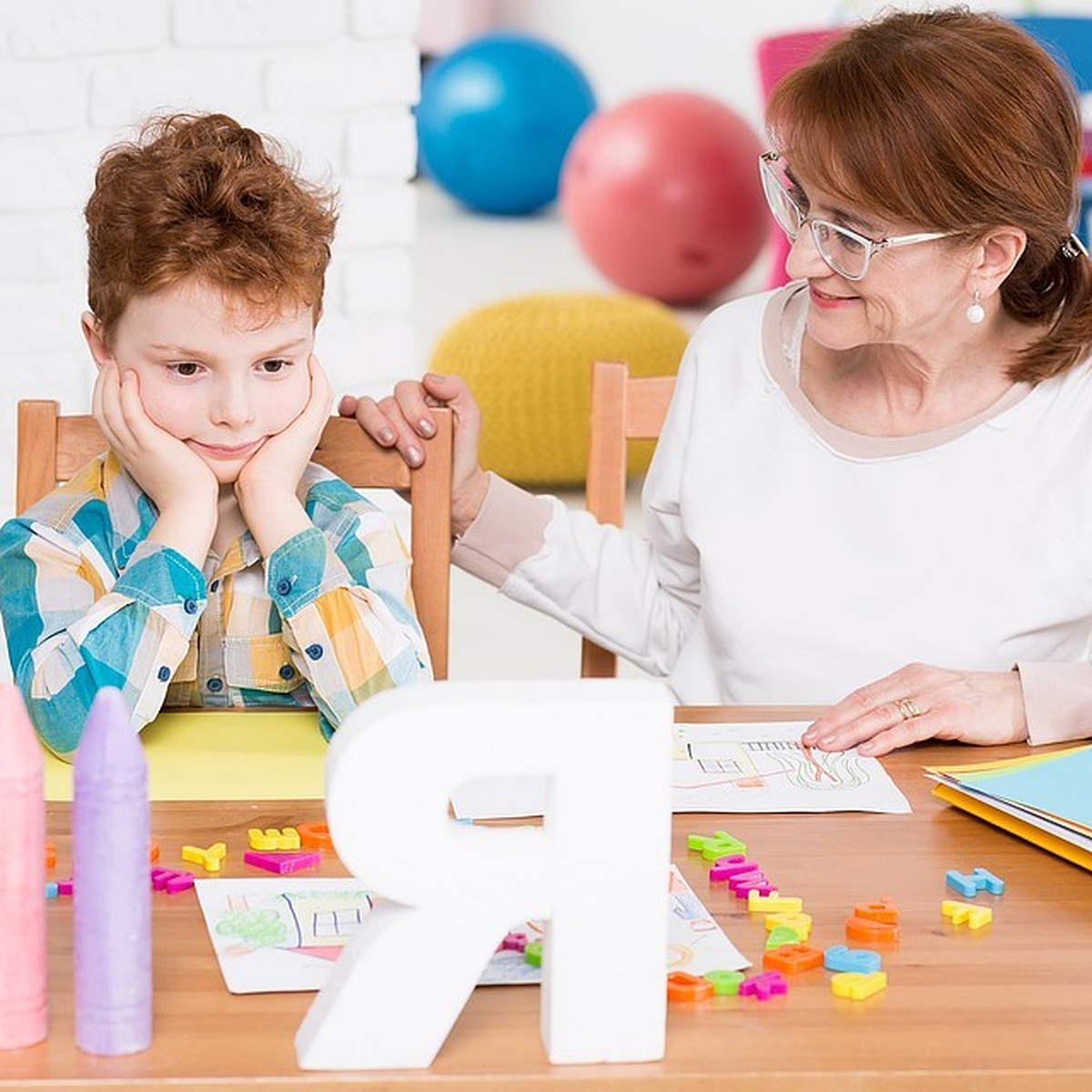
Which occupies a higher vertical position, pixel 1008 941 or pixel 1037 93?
pixel 1037 93

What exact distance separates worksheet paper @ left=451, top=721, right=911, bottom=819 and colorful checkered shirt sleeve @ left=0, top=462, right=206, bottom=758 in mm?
302

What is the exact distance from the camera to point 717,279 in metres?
6.62

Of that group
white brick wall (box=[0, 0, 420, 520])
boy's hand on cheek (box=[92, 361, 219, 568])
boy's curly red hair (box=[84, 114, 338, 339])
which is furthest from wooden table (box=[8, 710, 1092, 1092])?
white brick wall (box=[0, 0, 420, 520])

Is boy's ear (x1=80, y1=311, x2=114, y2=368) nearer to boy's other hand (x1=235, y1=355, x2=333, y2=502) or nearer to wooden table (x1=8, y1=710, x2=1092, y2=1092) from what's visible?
boy's other hand (x1=235, y1=355, x2=333, y2=502)

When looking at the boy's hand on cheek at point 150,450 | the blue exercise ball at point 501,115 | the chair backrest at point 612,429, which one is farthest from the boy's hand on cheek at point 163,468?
the blue exercise ball at point 501,115

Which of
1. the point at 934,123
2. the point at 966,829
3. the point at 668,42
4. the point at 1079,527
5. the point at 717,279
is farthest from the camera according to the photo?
the point at 668,42

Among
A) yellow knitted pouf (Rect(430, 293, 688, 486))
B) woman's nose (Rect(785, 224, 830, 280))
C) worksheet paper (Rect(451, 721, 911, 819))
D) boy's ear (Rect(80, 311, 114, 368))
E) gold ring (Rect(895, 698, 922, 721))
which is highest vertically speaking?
woman's nose (Rect(785, 224, 830, 280))

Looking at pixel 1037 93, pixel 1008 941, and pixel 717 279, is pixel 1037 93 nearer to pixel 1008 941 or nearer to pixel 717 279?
pixel 1008 941

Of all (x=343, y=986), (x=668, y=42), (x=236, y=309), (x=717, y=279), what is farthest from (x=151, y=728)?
(x=668, y=42)

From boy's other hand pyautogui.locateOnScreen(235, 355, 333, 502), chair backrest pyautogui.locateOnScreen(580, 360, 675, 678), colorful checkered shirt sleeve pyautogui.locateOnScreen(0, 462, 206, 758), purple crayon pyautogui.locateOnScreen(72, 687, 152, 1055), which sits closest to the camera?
purple crayon pyautogui.locateOnScreen(72, 687, 152, 1055)

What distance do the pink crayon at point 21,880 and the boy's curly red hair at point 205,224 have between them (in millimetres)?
696

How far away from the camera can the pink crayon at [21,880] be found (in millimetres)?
931

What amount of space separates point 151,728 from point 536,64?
685 centimetres

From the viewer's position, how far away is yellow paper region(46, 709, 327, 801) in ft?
4.66
